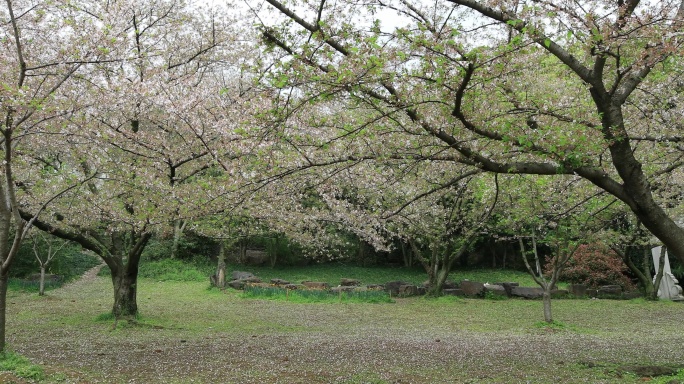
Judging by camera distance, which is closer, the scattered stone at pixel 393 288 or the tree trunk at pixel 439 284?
the tree trunk at pixel 439 284

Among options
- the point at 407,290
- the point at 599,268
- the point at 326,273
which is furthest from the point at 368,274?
the point at 599,268

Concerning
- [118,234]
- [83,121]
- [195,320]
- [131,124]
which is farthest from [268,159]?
[195,320]

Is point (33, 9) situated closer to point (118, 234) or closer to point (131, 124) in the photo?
point (131, 124)

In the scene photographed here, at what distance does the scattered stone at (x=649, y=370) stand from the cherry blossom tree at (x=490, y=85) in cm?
184

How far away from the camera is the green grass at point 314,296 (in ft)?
53.6

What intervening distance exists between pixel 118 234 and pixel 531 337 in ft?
29.3

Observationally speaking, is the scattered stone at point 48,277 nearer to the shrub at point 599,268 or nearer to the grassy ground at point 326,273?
the grassy ground at point 326,273

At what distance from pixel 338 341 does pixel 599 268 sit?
1472 centimetres

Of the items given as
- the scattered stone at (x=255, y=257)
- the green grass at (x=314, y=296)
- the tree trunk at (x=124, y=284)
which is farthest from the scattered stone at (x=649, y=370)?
the scattered stone at (x=255, y=257)

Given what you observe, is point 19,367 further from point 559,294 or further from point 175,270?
point 175,270

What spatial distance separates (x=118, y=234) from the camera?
36.2ft

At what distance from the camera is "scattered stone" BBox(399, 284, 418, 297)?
18233 mm

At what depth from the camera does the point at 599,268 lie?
65.5 ft

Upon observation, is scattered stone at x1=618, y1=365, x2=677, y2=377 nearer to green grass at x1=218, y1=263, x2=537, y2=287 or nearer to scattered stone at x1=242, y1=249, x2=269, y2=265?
green grass at x1=218, y1=263, x2=537, y2=287
